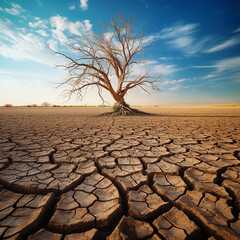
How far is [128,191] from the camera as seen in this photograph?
111 centimetres

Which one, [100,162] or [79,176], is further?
[100,162]

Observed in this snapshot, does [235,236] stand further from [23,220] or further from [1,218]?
[1,218]

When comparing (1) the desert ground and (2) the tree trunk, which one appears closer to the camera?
(1) the desert ground

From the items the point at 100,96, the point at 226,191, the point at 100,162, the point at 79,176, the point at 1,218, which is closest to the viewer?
the point at 1,218

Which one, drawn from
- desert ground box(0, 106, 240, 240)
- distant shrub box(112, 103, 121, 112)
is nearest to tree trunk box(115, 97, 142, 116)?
distant shrub box(112, 103, 121, 112)

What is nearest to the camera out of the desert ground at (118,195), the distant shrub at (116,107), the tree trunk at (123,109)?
the desert ground at (118,195)

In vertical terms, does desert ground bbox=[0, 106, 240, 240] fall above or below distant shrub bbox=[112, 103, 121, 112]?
below

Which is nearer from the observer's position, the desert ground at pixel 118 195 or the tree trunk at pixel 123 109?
the desert ground at pixel 118 195

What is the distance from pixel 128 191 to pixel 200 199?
542 mm

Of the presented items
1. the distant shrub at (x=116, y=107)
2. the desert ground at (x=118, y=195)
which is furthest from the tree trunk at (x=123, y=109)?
the desert ground at (x=118, y=195)

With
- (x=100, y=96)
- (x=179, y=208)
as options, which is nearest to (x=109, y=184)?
(x=179, y=208)

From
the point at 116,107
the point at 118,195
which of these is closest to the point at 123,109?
the point at 116,107

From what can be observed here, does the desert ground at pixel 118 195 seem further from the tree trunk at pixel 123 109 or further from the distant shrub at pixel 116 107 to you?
the distant shrub at pixel 116 107

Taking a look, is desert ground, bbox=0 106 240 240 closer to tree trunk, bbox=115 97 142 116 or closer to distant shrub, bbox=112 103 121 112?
tree trunk, bbox=115 97 142 116
